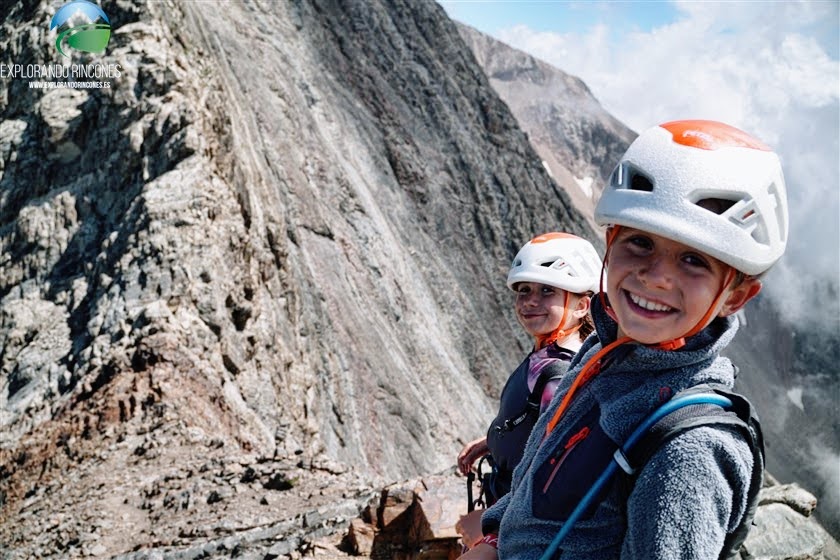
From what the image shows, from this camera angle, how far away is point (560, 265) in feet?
12.3

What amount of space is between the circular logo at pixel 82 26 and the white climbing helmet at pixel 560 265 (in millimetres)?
12008

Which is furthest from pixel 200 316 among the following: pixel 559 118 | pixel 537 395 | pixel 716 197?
pixel 559 118

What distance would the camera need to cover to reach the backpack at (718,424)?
1.65m

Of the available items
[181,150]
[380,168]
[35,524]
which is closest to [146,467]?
[35,524]

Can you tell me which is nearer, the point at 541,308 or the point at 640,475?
the point at 640,475

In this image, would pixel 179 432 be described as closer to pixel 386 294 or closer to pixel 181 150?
pixel 181 150

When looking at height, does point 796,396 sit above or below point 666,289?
below

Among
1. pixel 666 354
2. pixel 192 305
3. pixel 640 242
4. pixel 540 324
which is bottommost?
pixel 192 305

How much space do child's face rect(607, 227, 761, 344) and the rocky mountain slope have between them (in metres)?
4.81

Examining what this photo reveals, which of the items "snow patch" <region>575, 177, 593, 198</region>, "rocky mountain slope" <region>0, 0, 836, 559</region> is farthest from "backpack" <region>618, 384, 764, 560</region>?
"snow patch" <region>575, 177, 593, 198</region>

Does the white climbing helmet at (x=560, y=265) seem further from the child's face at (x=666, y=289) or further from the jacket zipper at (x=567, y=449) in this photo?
the jacket zipper at (x=567, y=449)

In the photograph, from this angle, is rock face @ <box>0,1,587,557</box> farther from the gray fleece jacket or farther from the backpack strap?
the gray fleece jacket

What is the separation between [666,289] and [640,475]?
0.52 meters

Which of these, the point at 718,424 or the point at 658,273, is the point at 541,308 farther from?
the point at 718,424
